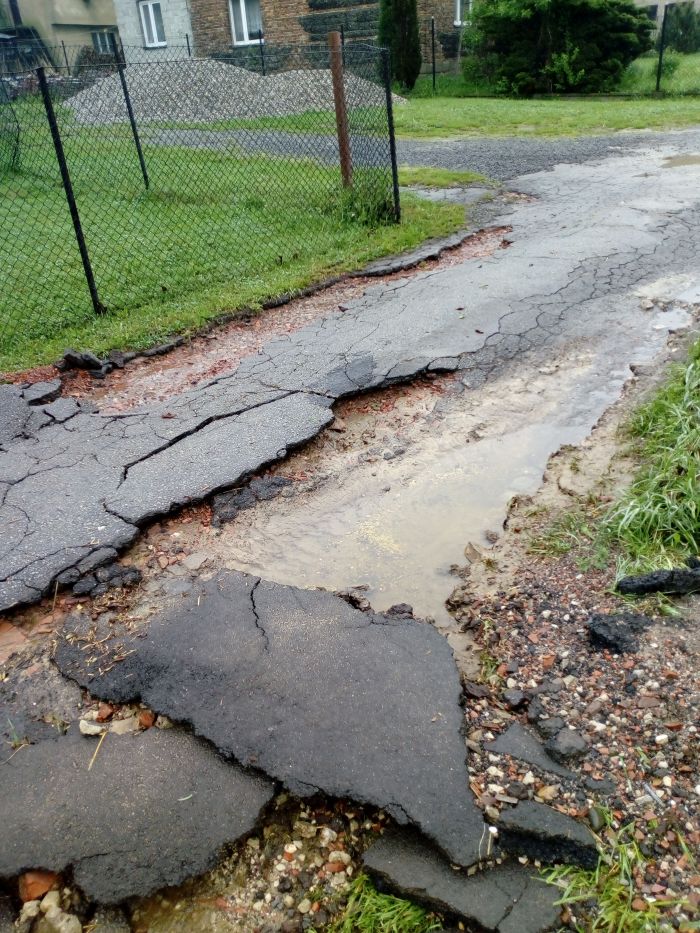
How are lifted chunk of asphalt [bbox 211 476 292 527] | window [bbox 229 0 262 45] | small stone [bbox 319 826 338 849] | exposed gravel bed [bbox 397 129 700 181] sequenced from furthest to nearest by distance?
window [bbox 229 0 262 45], exposed gravel bed [bbox 397 129 700 181], lifted chunk of asphalt [bbox 211 476 292 527], small stone [bbox 319 826 338 849]

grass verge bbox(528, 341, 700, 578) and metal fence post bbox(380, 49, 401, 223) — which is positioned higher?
metal fence post bbox(380, 49, 401, 223)

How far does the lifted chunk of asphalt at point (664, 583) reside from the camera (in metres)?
3.02

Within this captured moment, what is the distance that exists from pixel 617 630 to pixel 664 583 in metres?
0.36

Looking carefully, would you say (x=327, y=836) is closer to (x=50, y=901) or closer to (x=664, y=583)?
(x=50, y=901)

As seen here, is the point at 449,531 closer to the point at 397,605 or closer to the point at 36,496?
the point at 397,605

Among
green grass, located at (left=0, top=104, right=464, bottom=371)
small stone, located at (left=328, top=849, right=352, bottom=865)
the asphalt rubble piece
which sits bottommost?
small stone, located at (left=328, top=849, right=352, bottom=865)

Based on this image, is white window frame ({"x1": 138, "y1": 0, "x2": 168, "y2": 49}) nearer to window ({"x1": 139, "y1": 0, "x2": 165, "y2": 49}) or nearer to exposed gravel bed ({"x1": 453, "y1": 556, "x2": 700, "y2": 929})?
window ({"x1": 139, "y1": 0, "x2": 165, "y2": 49})

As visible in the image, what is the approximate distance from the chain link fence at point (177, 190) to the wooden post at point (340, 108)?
0.02m

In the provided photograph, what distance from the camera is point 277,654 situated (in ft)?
9.29

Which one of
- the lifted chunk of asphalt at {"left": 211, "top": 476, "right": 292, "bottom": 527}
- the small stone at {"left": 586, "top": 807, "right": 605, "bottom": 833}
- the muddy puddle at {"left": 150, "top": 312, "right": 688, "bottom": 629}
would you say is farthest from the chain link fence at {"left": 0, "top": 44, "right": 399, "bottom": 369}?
the small stone at {"left": 586, "top": 807, "right": 605, "bottom": 833}

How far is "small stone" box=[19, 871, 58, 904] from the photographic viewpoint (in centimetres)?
218

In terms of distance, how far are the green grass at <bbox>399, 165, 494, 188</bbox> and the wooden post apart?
213 centimetres

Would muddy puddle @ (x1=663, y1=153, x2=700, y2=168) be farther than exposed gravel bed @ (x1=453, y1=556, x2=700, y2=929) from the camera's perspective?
Yes

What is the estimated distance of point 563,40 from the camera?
1928 cm
